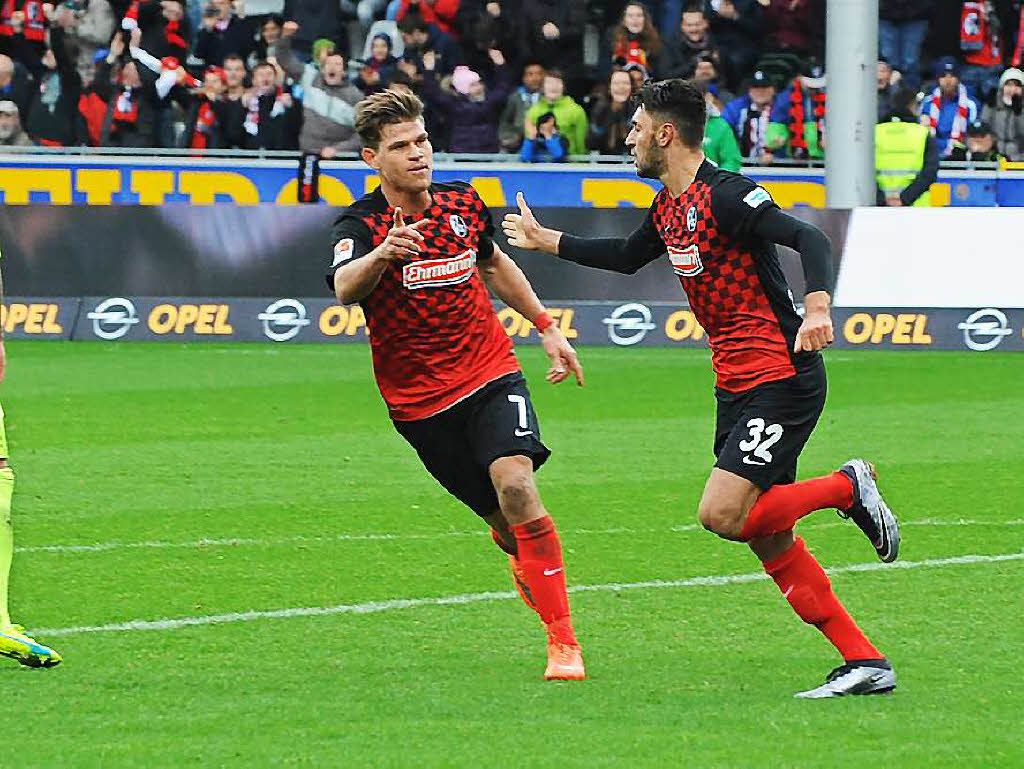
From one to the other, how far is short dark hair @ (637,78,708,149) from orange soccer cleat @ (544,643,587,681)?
1614 mm

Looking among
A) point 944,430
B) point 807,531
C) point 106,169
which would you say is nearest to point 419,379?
point 807,531

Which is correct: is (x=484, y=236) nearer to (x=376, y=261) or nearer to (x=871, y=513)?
(x=376, y=261)

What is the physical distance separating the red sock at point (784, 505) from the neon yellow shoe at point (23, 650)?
2.18 m

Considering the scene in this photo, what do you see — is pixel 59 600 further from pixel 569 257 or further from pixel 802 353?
pixel 802 353

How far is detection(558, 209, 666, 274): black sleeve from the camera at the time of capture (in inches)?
269

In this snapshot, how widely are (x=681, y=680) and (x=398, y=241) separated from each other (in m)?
1.58

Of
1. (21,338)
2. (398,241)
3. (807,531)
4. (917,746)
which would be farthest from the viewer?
(21,338)

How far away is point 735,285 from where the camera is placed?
6469 millimetres

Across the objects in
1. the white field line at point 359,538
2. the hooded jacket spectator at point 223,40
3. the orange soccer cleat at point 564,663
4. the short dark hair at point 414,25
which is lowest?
the hooded jacket spectator at point 223,40

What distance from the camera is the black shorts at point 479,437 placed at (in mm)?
6707

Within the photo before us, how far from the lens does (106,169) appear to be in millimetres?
22188

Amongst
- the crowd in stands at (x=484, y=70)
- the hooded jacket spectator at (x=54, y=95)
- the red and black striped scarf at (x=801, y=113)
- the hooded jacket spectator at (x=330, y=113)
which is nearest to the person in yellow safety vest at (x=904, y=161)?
the crowd in stands at (x=484, y=70)

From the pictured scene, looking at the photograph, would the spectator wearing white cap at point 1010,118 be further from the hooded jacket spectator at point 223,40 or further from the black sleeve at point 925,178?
the hooded jacket spectator at point 223,40

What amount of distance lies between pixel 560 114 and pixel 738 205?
15267 millimetres
